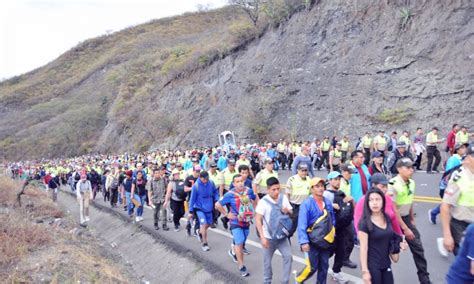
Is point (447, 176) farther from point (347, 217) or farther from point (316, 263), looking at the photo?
point (316, 263)

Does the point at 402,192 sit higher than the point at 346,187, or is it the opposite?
the point at 402,192

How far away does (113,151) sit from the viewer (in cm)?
4572

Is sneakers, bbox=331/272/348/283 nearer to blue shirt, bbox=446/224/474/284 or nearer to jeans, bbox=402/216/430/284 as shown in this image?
jeans, bbox=402/216/430/284

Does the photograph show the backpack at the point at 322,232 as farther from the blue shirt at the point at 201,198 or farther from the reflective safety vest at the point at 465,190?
the blue shirt at the point at 201,198

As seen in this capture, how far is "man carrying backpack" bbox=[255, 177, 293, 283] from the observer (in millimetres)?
6047

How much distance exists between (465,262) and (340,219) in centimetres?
285

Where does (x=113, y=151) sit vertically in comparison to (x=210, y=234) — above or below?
below

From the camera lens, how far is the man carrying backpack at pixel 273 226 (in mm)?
6047

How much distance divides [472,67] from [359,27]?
7.83 meters

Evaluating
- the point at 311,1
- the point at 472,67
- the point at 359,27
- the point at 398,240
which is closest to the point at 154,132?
the point at 311,1

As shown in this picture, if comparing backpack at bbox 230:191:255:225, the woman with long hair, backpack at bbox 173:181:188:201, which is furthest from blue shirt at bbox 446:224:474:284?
backpack at bbox 173:181:188:201

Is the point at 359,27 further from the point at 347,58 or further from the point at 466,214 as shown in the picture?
the point at 466,214

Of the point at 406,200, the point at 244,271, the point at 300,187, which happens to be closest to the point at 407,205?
the point at 406,200

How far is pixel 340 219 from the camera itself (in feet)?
20.7
